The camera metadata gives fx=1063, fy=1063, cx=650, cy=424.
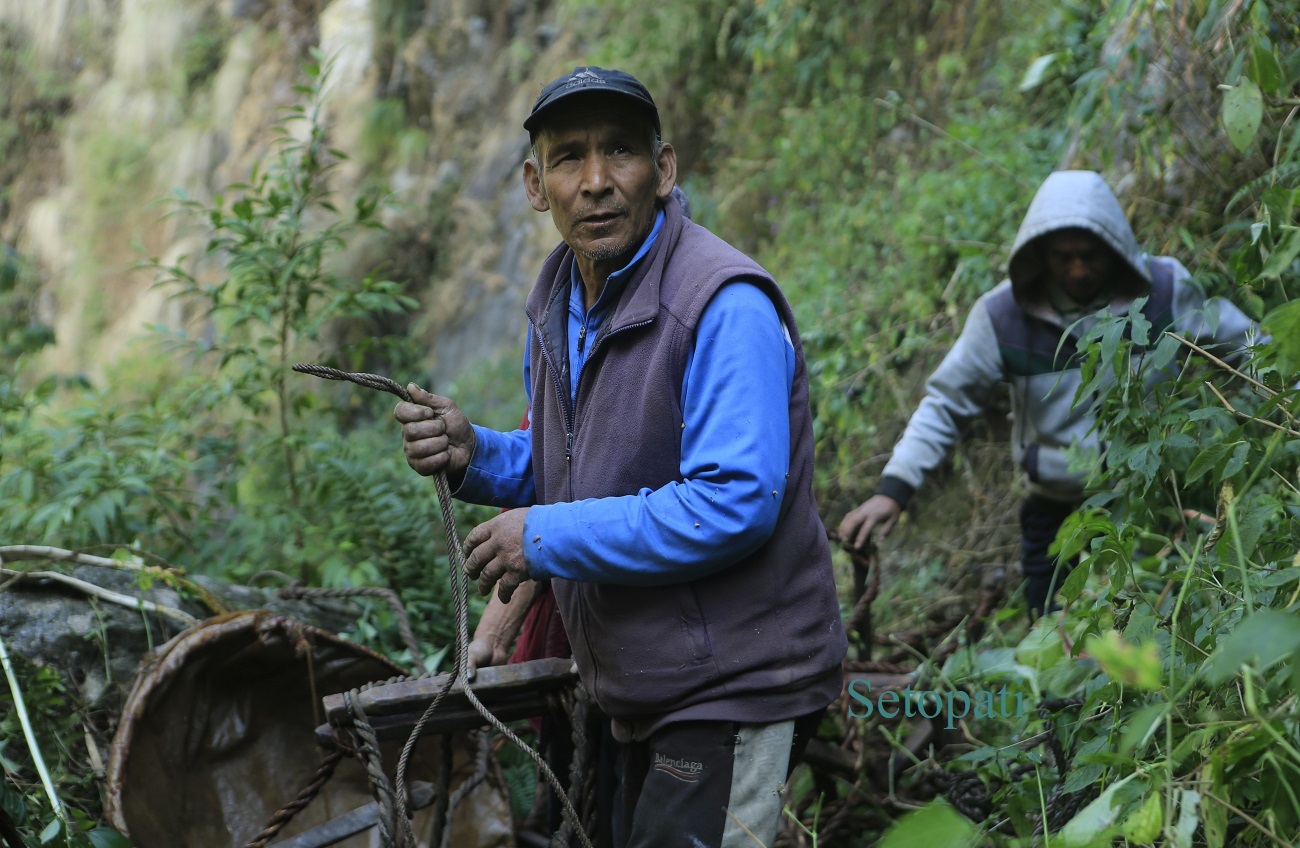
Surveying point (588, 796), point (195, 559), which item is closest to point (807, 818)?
point (588, 796)

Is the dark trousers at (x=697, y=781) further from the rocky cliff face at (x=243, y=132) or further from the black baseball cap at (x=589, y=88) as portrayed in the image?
the rocky cliff face at (x=243, y=132)

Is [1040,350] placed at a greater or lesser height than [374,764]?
greater

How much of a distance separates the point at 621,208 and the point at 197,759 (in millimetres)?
2021

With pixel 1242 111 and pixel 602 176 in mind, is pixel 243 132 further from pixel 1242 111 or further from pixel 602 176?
pixel 1242 111

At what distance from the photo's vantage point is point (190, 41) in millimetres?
14203

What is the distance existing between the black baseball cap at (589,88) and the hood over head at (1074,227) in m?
1.67

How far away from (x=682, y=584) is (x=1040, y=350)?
6.12 feet

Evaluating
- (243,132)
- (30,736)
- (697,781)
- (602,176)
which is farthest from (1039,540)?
(243,132)

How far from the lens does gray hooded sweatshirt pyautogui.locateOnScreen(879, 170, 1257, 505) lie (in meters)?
3.18

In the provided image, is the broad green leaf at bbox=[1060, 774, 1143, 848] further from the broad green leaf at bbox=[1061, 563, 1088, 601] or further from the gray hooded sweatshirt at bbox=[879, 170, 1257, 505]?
the gray hooded sweatshirt at bbox=[879, 170, 1257, 505]

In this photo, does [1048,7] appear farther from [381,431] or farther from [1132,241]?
[381,431]

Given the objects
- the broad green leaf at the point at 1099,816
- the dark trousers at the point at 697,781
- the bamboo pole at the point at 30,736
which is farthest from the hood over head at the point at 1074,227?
the bamboo pole at the point at 30,736

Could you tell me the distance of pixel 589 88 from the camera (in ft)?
6.63

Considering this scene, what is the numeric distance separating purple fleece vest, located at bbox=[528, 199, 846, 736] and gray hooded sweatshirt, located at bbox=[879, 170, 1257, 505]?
122cm
